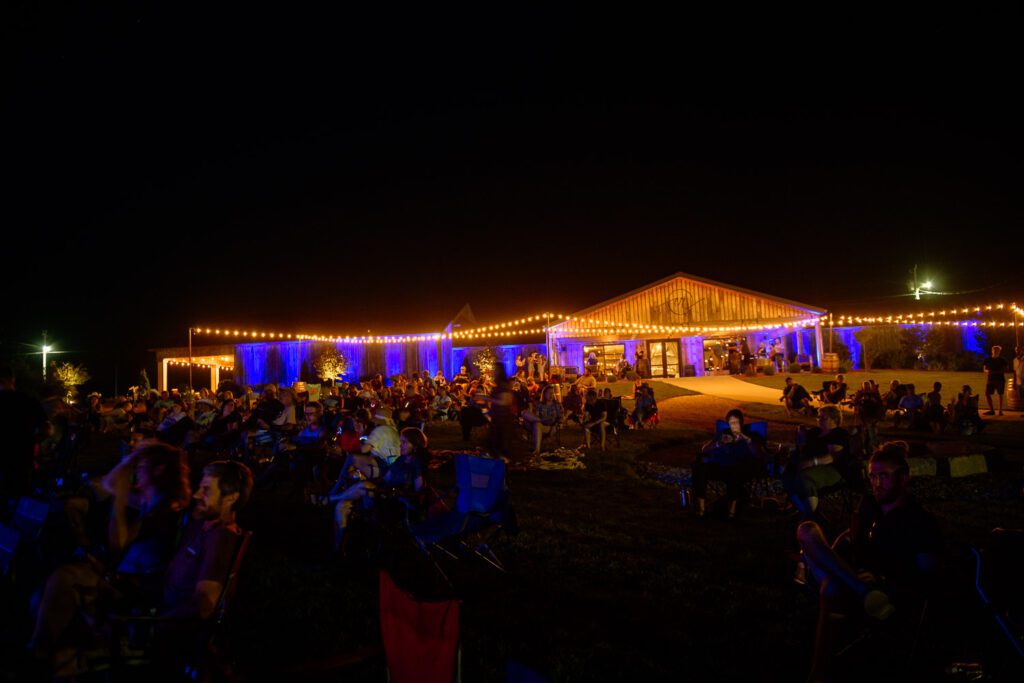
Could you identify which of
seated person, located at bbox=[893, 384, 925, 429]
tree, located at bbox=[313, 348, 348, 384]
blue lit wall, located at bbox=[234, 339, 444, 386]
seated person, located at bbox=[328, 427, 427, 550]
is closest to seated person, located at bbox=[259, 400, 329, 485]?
seated person, located at bbox=[328, 427, 427, 550]

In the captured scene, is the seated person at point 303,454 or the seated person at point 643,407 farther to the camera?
the seated person at point 643,407

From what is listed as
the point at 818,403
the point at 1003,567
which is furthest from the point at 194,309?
the point at 1003,567

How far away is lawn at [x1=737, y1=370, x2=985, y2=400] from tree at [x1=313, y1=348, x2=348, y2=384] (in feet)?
56.2

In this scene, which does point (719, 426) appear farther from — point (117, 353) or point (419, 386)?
point (117, 353)

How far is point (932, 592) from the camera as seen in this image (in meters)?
2.65

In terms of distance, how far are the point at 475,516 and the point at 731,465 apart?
2.97 meters

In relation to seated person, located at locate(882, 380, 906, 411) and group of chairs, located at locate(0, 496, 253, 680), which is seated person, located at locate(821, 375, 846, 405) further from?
group of chairs, located at locate(0, 496, 253, 680)

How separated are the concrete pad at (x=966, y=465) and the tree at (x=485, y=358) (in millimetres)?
18237

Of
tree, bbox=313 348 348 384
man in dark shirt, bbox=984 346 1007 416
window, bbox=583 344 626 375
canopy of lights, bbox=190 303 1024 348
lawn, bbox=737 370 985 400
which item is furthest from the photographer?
window, bbox=583 344 626 375

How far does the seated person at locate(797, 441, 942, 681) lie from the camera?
8.79 ft

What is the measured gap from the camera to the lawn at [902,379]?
56.7 ft

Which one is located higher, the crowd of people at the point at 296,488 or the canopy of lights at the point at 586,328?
the canopy of lights at the point at 586,328

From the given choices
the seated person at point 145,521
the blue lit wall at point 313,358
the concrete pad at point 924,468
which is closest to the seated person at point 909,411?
the concrete pad at point 924,468

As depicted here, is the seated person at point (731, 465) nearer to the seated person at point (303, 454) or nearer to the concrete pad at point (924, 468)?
the concrete pad at point (924, 468)
